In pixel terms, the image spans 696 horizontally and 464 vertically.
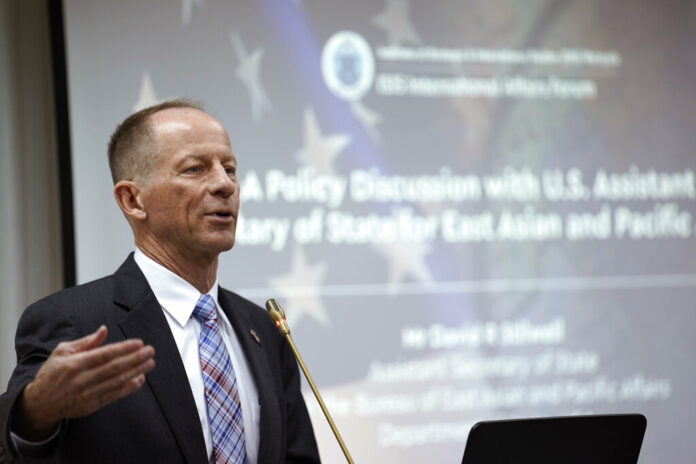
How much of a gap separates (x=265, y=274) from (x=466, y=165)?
1.11 meters

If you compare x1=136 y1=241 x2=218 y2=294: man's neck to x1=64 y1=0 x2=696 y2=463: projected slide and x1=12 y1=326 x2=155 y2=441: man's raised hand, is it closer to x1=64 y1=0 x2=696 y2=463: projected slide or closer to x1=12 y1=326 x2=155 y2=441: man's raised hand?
x1=12 y1=326 x2=155 y2=441: man's raised hand

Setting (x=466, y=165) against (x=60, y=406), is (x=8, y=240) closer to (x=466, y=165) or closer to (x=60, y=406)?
(x=466, y=165)

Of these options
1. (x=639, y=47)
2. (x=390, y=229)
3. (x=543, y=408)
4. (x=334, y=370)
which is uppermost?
(x=639, y=47)

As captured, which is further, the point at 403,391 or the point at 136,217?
the point at 403,391

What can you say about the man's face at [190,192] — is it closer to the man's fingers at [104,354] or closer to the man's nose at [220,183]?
the man's nose at [220,183]

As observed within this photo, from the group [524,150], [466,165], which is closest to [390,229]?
[466,165]

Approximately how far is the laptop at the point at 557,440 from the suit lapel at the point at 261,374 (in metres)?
0.51

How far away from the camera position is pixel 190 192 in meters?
2.02

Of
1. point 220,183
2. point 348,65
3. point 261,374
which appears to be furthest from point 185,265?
point 348,65

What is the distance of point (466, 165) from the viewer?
161 inches

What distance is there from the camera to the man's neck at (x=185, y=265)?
80.5 inches

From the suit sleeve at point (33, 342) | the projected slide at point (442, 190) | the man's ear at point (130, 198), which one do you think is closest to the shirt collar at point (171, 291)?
the man's ear at point (130, 198)

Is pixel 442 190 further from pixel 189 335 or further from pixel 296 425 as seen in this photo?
pixel 189 335

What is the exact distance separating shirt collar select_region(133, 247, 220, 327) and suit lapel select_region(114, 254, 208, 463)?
3cm
